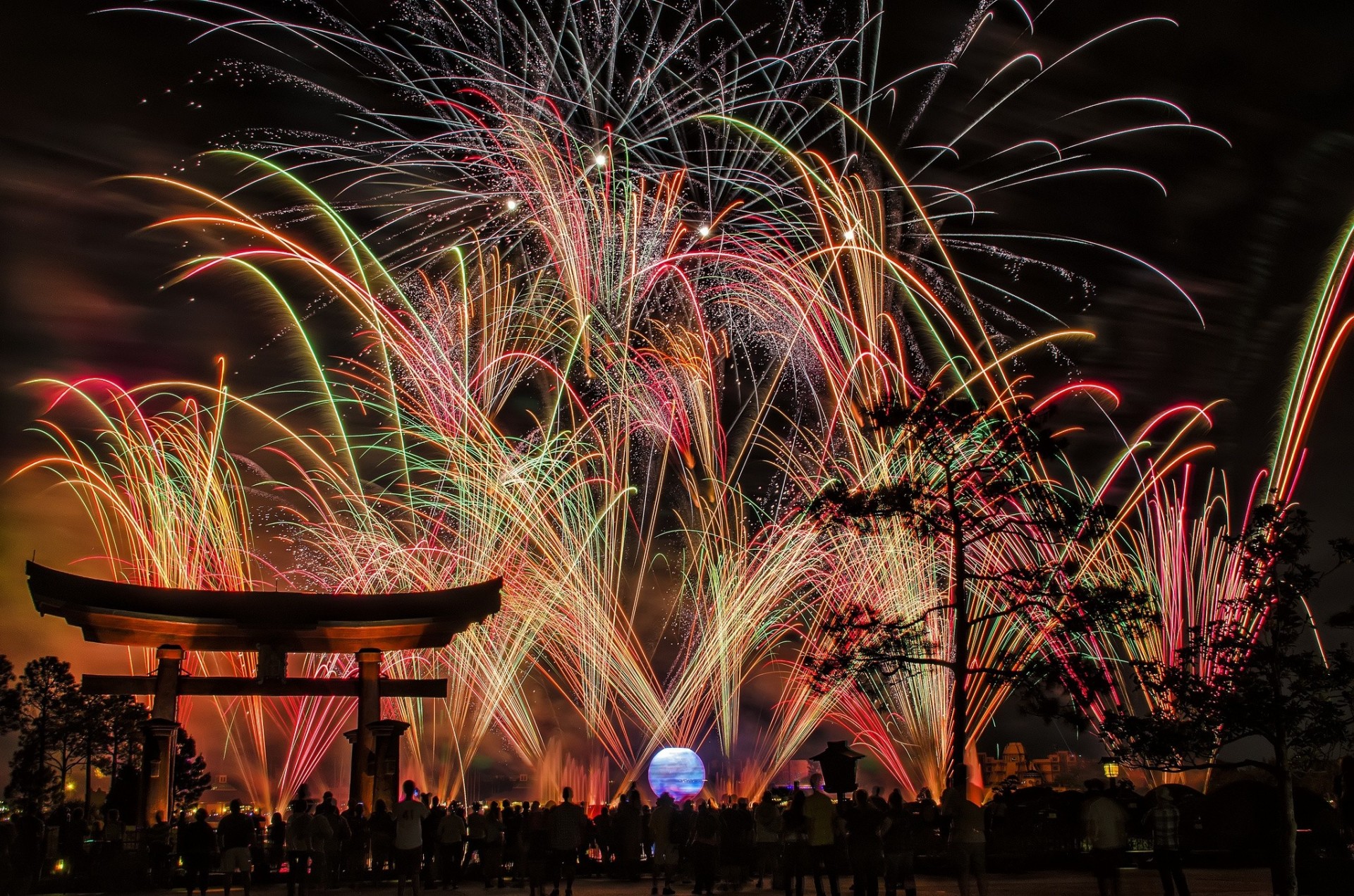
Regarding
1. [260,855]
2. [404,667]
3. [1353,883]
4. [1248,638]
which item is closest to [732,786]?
[404,667]

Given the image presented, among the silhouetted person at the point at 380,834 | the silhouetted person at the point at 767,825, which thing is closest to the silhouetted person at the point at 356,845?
the silhouetted person at the point at 380,834

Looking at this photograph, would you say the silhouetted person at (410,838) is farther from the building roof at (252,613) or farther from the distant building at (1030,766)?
the distant building at (1030,766)

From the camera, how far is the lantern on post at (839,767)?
24156 mm

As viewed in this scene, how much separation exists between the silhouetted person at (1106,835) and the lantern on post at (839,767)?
8.88 meters

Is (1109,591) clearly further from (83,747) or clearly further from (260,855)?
(83,747)

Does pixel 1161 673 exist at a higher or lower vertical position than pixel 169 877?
higher

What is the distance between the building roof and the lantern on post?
779 centimetres

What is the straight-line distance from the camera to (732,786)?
43844 mm

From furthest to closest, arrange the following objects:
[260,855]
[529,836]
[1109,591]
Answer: [260,855]
[1109,591]
[529,836]

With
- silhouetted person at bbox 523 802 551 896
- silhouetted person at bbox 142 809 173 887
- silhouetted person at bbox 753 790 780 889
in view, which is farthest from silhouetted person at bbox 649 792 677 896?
silhouetted person at bbox 142 809 173 887

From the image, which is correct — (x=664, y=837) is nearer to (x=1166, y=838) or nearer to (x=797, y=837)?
(x=797, y=837)

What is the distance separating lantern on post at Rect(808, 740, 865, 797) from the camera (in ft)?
79.3

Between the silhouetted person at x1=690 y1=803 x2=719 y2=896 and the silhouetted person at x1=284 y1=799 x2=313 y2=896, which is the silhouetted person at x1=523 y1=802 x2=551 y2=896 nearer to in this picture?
the silhouetted person at x1=690 y1=803 x2=719 y2=896

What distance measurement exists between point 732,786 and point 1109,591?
24.7 m
